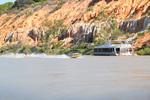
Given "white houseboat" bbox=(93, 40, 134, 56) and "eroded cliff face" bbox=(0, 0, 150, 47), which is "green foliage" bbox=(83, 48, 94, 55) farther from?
"eroded cliff face" bbox=(0, 0, 150, 47)

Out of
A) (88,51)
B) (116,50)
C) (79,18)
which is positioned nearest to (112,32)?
(88,51)

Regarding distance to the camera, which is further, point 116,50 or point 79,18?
point 79,18

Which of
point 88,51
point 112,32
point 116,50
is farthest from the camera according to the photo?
point 112,32

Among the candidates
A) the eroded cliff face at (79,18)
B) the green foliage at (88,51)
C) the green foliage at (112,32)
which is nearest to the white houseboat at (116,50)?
the green foliage at (88,51)

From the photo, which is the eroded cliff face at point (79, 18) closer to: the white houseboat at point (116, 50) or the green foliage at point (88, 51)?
the green foliage at point (88, 51)

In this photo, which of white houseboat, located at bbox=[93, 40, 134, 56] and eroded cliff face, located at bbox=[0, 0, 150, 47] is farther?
eroded cliff face, located at bbox=[0, 0, 150, 47]

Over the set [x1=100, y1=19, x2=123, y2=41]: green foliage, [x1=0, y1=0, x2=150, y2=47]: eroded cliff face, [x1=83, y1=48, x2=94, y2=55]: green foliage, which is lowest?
[x1=83, y1=48, x2=94, y2=55]: green foliage

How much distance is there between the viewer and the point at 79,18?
89250 mm

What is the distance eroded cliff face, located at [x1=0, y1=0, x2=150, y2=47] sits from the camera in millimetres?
78188

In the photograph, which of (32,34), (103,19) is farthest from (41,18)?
(103,19)

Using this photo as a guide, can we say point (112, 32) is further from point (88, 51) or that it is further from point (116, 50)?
point (116, 50)

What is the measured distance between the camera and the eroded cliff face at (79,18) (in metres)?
78.2

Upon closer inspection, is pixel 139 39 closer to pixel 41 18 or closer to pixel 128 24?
pixel 128 24

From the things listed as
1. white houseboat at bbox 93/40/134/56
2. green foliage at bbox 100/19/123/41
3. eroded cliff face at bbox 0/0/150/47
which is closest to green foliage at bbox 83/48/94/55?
white houseboat at bbox 93/40/134/56
